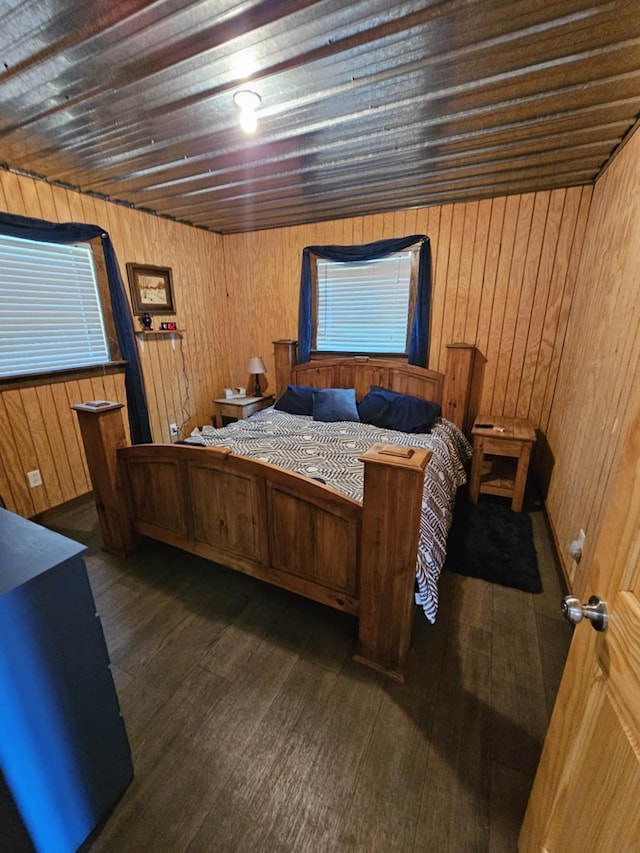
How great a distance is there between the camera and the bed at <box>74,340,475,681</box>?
1431 mm

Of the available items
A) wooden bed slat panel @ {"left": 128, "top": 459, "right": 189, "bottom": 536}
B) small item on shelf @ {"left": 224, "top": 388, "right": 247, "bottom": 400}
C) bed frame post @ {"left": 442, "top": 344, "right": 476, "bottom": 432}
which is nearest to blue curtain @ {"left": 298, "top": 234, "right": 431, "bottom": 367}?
bed frame post @ {"left": 442, "top": 344, "right": 476, "bottom": 432}

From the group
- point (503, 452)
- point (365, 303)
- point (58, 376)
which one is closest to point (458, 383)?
point (503, 452)

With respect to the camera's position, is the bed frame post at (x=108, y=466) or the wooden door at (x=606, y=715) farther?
the bed frame post at (x=108, y=466)

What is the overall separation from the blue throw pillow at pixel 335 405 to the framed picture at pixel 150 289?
6.02 ft

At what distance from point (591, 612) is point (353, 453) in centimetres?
176

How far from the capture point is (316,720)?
1392 millimetres

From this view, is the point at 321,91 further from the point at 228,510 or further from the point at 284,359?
the point at 284,359

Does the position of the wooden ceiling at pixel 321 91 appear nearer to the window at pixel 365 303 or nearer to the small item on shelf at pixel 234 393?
the window at pixel 365 303

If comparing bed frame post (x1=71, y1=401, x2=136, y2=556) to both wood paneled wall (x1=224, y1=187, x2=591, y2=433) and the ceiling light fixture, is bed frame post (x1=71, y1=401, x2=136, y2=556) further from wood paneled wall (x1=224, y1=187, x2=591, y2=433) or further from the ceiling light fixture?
wood paneled wall (x1=224, y1=187, x2=591, y2=433)

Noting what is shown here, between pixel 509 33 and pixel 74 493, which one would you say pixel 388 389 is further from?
pixel 74 493

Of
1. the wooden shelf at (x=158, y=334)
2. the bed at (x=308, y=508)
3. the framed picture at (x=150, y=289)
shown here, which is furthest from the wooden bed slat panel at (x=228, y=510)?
the framed picture at (x=150, y=289)

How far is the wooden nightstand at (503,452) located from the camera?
2752 millimetres

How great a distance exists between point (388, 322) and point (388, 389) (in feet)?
2.25

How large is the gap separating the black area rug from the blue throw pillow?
1.21m
